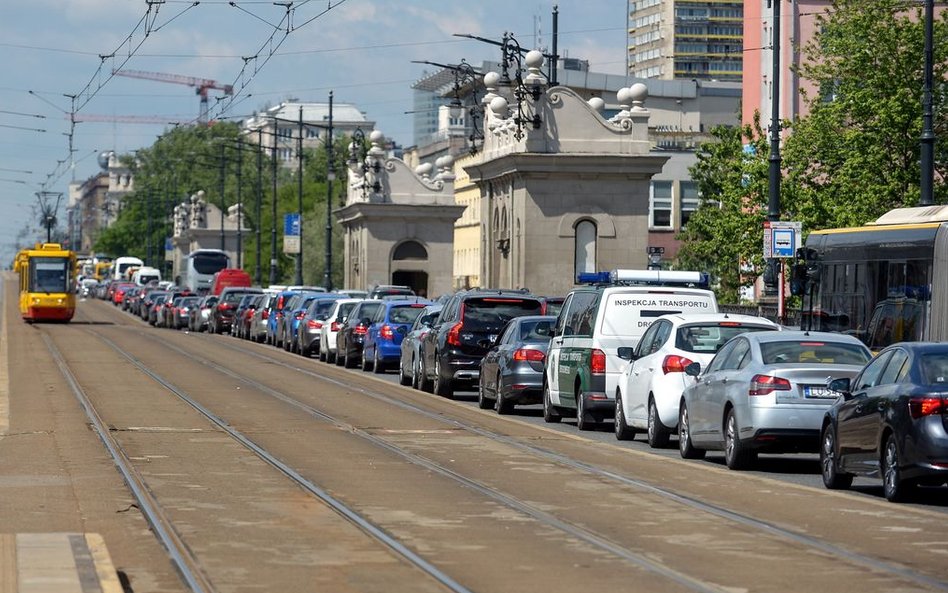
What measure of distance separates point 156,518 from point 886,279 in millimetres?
18219

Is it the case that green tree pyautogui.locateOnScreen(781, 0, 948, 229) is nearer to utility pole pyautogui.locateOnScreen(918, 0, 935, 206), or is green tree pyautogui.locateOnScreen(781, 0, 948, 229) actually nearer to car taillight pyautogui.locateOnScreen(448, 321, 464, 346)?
utility pole pyautogui.locateOnScreen(918, 0, 935, 206)

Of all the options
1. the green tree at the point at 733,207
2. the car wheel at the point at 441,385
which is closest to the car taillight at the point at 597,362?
the car wheel at the point at 441,385

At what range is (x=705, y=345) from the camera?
22.1 m

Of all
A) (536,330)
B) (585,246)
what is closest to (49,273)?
(585,246)

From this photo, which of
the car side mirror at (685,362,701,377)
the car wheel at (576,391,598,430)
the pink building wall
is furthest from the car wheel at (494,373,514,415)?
the pink building wall

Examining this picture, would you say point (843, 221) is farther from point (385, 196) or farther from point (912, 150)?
point (385, 196)

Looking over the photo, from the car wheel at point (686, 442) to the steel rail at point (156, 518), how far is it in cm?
603

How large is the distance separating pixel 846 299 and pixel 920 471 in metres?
16.7

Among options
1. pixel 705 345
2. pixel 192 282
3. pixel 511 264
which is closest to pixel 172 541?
pixel 705 345

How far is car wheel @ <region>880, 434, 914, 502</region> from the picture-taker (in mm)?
16016

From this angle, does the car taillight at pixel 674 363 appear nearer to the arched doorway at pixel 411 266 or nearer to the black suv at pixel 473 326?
the black suv at pixel 473 326

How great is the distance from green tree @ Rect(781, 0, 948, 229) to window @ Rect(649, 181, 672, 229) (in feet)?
148

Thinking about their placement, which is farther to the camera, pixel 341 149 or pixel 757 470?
pixel 341 149

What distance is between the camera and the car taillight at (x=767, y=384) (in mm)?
18766
